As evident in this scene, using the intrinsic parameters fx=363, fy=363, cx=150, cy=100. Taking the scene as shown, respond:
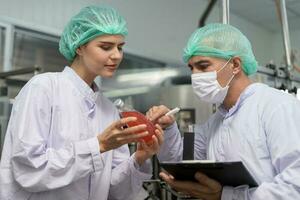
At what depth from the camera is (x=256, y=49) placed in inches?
208

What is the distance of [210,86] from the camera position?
135 centimetres

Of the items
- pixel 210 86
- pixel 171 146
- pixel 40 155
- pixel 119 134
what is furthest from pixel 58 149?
pixel 210 86

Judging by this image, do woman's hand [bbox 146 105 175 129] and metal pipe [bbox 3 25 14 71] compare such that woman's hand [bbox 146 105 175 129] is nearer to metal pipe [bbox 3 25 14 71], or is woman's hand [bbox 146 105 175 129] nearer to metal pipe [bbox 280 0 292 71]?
metal pipe [bbox 280 0 292 71]

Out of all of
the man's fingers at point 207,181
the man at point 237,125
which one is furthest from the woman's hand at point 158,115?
the man's fingers at point 207,181

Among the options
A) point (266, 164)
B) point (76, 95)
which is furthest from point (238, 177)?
point (76, 95)

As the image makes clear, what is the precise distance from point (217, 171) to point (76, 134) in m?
0.48

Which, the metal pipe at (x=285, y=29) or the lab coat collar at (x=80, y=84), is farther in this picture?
the metal pipe at (x=285, y=29)

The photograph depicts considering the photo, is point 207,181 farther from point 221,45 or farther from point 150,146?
point 221,45

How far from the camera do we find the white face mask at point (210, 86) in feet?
4.40

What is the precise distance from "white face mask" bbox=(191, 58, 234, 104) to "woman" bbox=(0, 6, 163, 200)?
0.87 feet

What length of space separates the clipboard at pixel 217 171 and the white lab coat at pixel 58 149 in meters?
0.23

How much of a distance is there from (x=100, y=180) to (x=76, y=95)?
32 cm

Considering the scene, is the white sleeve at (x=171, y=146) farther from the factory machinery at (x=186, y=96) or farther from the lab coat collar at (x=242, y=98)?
the lab coat collar at (x=242, y=98)

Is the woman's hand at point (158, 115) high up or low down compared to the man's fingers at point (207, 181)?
up
